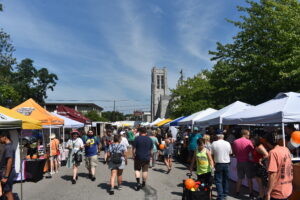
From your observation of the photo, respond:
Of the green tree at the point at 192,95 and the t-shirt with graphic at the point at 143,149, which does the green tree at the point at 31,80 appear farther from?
the t-shirt with graphic at the point at 143,149

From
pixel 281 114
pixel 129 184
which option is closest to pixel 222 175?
pixel 281 114

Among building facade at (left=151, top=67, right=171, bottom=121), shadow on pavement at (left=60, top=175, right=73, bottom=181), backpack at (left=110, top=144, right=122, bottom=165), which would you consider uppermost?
building facade at (left=151, top=67, right=171, bottom=121)

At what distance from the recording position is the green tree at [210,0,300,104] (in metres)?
14.0

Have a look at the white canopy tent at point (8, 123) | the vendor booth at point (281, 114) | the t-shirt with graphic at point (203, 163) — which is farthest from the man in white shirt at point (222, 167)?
the white canopy tent at point (8, 123)

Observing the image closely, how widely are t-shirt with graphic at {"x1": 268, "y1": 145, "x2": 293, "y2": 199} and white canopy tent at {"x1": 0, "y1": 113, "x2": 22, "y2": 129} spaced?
5.85 metres

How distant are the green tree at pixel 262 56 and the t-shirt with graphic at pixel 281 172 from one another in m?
10.5

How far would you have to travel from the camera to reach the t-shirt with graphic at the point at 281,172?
150 inches

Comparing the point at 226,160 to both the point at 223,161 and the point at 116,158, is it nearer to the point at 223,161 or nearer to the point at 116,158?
the point at 223,161

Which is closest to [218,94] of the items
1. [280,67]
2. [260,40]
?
[260,40]

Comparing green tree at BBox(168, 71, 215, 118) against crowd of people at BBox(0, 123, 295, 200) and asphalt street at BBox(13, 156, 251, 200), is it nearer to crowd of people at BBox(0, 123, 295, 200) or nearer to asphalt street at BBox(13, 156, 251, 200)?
asphalt street at BBox(13, 156, 251, 200)

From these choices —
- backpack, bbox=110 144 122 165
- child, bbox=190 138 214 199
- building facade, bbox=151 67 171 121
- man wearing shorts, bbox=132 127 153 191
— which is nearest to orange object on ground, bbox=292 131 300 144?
child, bbox=190 138 214 199

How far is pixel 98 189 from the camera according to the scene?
8.12m

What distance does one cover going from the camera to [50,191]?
7.92m

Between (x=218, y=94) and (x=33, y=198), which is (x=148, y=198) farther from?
(x=218, y=94)
